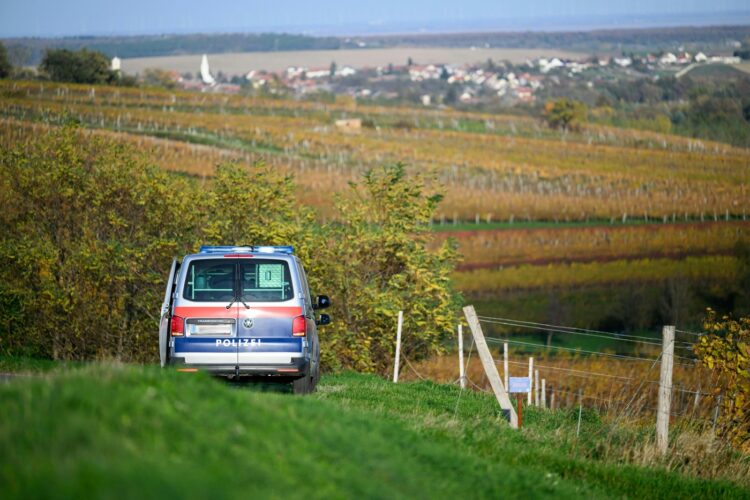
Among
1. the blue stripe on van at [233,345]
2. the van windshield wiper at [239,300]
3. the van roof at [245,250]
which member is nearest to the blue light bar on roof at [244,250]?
the van roof at [245,250]

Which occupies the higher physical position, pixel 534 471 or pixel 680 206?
pixel 534 471

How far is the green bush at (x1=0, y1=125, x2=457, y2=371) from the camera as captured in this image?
3378 cm

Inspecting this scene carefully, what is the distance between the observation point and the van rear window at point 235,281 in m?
17.1

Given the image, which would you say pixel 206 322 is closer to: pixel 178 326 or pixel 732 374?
pixel 178 326

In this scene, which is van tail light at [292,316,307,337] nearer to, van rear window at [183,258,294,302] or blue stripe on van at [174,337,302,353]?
blue stripe on van at [174,337,302,353]

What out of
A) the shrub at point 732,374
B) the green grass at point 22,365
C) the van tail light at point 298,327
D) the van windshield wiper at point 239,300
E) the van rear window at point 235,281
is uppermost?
the van rear window at point 235,281

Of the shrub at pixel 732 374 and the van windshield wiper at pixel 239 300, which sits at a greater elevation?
the van windshield wiper at pixel 239 300

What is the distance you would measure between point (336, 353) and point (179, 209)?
6.52 m

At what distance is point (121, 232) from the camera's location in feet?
119

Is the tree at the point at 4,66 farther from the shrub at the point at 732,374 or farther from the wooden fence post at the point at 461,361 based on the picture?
the shrub at the point at 732,374

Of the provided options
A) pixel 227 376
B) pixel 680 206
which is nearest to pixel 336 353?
pixel 227 376

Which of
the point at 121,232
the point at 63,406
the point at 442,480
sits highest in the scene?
the point at 63,406

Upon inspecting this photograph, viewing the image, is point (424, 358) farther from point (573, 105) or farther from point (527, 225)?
point (573, 105)

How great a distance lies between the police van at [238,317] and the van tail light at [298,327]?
0.01 m
